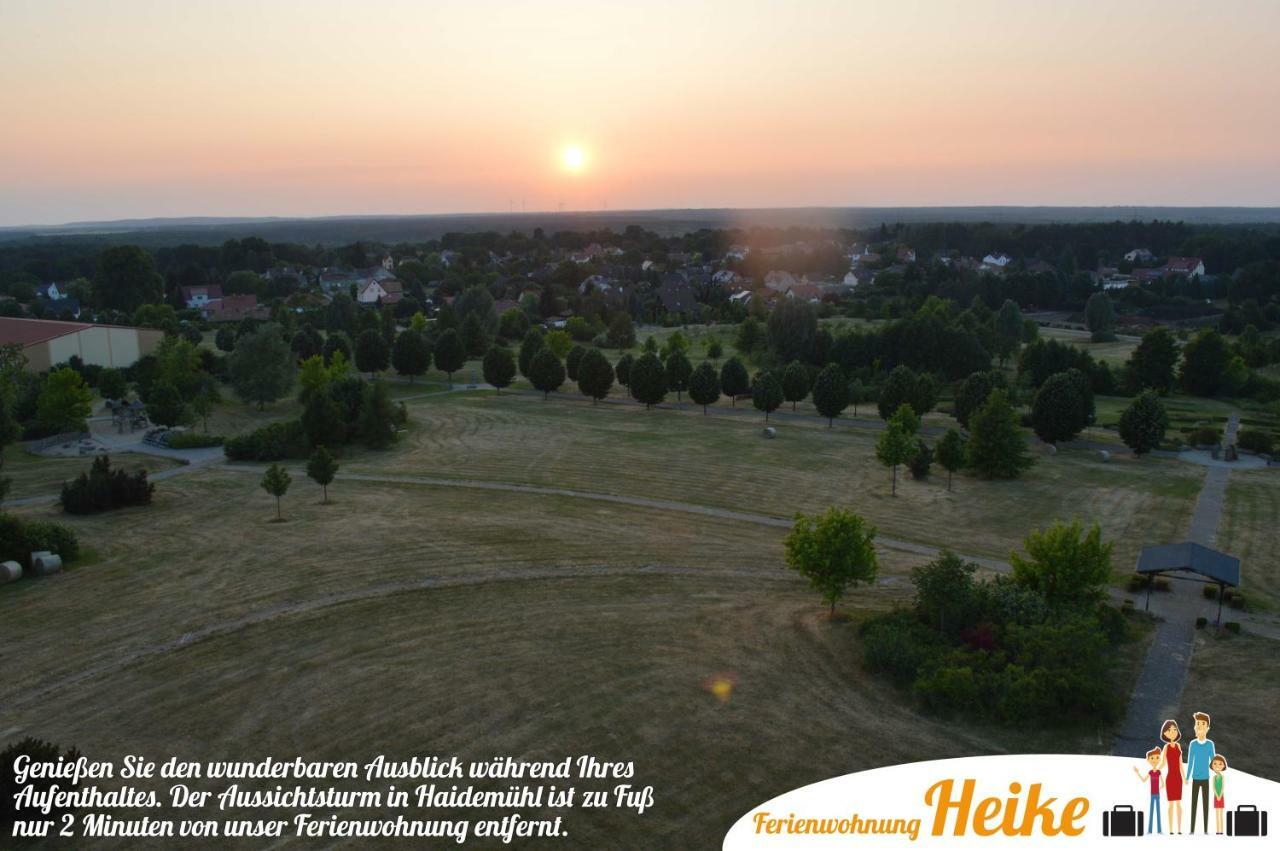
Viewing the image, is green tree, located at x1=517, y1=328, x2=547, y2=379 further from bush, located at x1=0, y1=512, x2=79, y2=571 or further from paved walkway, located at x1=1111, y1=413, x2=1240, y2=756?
paved walkway, located at x1=1111, y1=413, x2=1240, y2=756

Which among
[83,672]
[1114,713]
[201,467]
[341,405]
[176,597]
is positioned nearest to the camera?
[1114,713]

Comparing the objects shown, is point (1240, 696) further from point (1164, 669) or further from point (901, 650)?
point (901, 650)

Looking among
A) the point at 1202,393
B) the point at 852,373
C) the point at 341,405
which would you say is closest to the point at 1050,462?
the point at 852,373

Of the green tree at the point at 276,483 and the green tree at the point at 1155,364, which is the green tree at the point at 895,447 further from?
the green tree at the point at 1155,364

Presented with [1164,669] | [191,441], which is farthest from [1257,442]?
[191,441]

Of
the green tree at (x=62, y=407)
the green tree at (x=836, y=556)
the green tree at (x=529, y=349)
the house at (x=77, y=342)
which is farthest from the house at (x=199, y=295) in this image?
the green tree at (x=836, y=556)

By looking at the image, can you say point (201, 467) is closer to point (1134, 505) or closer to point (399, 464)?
point (399, 464)
